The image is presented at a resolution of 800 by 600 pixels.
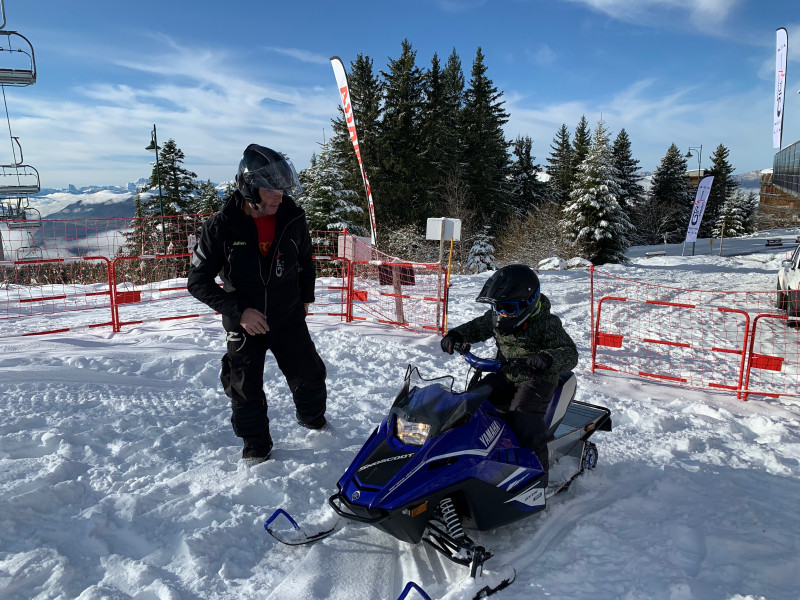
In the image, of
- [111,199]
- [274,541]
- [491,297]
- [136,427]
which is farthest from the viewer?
[111,199]

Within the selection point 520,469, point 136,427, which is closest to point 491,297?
point 520,469

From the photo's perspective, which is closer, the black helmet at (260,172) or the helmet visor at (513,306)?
the helmet visor at (513,306)

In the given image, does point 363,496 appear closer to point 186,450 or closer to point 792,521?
point 186,450

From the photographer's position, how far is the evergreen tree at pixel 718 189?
50.7 meters

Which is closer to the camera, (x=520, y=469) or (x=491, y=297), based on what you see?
(x=520, y=469)

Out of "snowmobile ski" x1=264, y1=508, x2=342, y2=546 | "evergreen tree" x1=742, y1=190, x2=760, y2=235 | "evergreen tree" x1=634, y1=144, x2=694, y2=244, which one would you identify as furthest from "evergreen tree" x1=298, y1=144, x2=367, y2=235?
"evergreen tree" x1=742, y1=190, x2=760, y2=235

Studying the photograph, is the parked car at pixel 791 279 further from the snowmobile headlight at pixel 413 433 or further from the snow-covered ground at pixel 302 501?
the snowmobile headlight at pixel 413 433

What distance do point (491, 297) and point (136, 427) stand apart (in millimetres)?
3319

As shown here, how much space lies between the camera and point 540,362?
3.02 metres

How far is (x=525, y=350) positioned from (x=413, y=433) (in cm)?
114

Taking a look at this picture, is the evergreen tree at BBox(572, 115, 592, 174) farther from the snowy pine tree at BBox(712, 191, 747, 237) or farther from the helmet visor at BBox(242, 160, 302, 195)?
the helmet visor at BBox(242, 160, 302, 195)

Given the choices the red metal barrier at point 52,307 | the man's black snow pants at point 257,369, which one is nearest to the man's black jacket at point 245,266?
the man's black snow pants at point 257,369

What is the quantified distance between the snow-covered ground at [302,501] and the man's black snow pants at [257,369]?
0.93 ft

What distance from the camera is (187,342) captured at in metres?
7.22
